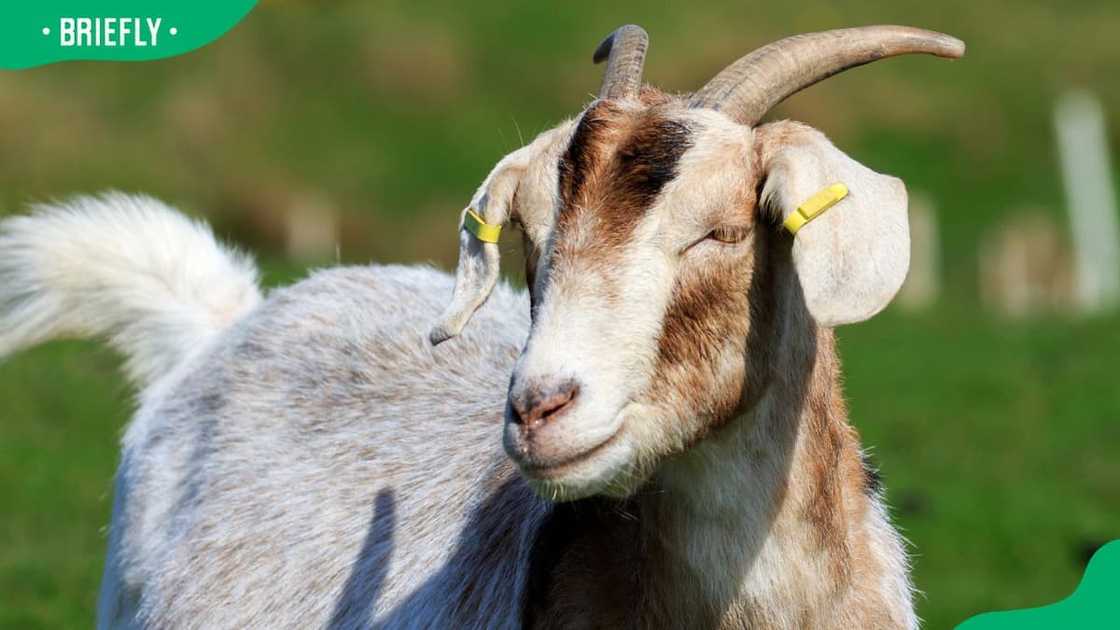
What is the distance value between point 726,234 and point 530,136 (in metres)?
22.4

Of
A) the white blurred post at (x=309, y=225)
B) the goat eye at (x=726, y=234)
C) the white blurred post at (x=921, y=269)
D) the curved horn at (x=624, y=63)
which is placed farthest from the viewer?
the white blurred post at (x=309, y=225)

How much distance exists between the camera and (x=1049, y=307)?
711 inches

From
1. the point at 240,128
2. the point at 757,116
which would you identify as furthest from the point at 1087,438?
the point at 240,128

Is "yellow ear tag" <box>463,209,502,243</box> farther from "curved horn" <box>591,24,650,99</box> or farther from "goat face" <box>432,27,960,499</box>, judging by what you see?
"curved horn" <box>591,24,650,99</box>

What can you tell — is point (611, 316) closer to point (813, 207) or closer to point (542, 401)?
point (542, 401)

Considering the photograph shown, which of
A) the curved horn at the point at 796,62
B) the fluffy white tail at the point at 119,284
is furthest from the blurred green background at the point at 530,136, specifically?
the fluffy white tail at the point at 119,284

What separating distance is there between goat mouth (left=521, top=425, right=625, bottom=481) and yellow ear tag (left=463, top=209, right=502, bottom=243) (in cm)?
63

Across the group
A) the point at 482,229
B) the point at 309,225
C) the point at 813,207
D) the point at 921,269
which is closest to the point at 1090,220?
the point at 921,269

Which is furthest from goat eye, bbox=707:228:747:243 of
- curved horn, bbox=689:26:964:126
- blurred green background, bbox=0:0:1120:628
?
blurred green background, bbox=0:0:1120:628

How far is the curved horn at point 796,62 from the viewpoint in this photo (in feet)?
12.2

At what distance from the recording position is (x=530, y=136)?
84.5ft

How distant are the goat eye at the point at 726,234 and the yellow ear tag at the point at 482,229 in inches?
20.2

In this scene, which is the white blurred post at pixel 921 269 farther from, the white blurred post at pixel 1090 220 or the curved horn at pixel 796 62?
the curved horn at pixel 796 62

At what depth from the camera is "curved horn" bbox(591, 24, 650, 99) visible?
3916 mm
